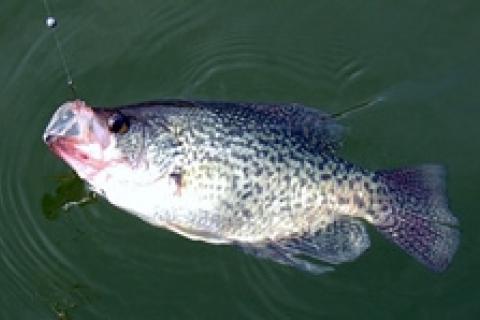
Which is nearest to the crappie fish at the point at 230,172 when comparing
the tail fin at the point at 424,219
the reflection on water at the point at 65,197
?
the tail fin at the point at 424,219

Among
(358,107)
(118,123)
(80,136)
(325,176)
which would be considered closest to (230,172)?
(325,176)

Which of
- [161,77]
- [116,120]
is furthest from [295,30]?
[116,120]

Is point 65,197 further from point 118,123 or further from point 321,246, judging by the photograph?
point 321,246

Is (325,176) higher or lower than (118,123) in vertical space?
lower

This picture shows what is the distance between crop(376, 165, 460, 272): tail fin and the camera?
4.93 meters

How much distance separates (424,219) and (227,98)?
5.53 feet

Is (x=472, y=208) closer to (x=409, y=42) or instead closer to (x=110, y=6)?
(x=409, y=42)

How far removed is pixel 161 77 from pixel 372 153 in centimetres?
149

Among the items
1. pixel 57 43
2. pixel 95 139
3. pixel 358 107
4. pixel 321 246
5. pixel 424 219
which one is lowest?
pixel 321 246

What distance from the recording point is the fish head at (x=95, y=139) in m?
4.55

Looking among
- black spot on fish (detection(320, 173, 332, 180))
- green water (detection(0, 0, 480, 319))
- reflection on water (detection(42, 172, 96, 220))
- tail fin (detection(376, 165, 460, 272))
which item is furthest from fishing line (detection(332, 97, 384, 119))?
reflection on water (detection(42, 172, 96, 220))

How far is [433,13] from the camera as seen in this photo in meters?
6.28

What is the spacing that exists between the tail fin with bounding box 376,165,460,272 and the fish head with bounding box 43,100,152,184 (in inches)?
54.6

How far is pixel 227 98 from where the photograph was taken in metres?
6.04
